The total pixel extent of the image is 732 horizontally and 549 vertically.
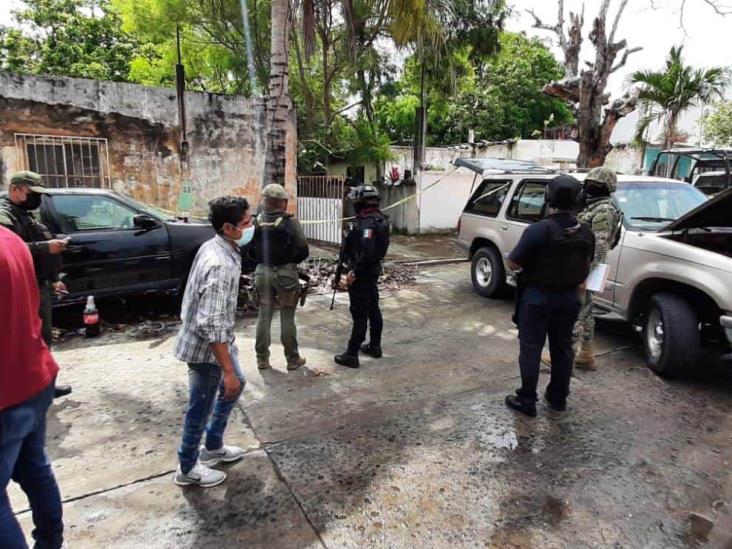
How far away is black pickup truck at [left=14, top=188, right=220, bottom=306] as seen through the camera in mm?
5253

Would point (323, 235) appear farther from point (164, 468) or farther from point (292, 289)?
point (164, 468)

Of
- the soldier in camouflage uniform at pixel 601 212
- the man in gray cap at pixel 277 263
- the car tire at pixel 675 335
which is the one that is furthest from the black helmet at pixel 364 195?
the car tire at pixel 675 335

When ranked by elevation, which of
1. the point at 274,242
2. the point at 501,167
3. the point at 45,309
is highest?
the point at 501,167

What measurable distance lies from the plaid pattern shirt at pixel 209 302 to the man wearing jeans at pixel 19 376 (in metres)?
0.64

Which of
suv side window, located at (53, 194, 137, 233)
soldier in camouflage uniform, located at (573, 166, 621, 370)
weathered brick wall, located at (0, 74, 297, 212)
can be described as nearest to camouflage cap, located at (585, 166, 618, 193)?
soldier in camouflage uniform, located at (573, 166, 621, 370)

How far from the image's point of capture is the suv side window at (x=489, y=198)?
662 cm

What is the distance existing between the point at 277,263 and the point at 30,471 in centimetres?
245

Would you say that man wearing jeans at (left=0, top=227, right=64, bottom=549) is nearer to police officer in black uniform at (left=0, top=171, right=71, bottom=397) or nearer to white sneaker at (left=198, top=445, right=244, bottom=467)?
white sneaker at (left=198, top=445, right=244, bottom=467)

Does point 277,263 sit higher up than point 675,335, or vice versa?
point 277,263

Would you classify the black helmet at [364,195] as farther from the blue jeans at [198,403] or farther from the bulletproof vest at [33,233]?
the bulletproof vest at [33,233]

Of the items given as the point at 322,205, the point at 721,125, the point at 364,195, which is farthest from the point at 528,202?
the point at 721,125

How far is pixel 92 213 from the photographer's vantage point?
545 cm

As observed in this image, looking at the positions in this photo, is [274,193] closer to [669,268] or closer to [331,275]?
[669,268]

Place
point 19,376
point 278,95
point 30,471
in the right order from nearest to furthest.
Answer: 1. point 19,376
2. point 30,471
3. point 278,95
